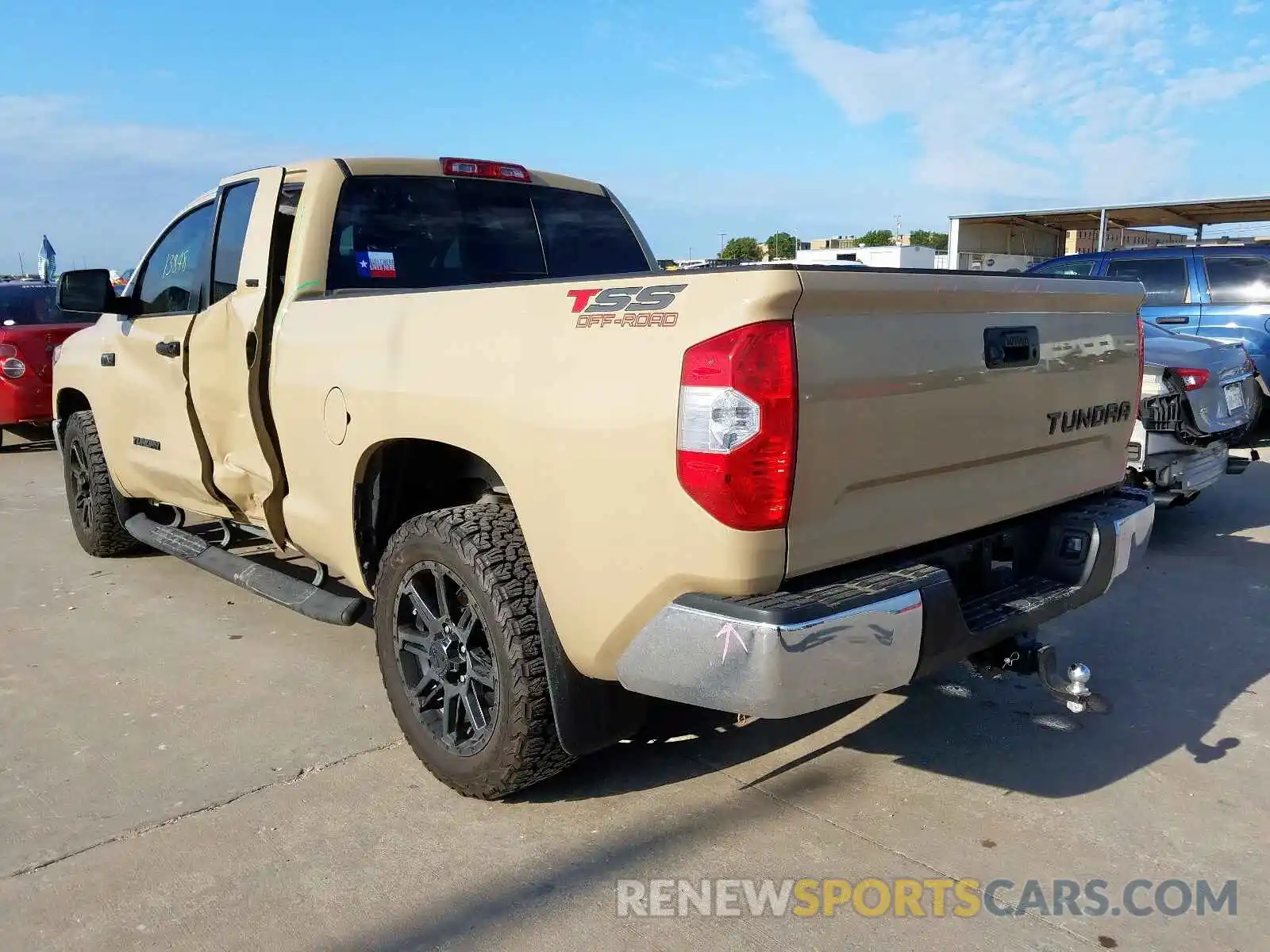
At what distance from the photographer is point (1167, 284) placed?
10.2 m

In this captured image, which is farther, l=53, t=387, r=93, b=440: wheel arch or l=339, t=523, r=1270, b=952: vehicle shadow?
l=53, t=387, r=93, b=440: wheel arch

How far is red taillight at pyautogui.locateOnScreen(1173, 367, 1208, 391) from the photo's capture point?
5.89 metres

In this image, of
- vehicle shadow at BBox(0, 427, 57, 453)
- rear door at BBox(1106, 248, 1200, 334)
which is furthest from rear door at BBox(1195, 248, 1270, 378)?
vehicle shadow at BBox(0, 427, 57, 453)

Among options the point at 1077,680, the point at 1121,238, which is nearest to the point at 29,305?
the point at 1077,680

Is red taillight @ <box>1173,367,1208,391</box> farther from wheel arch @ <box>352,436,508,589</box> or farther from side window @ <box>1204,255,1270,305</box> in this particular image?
side window @ <box>1204,255,1270,305</box>

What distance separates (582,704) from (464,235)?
2.21 meters

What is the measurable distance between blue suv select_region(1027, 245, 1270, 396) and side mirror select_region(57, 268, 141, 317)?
8297 millimetres

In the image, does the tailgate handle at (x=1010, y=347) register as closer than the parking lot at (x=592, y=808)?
No

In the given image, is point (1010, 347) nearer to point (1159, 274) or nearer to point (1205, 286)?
point (1205, 286)

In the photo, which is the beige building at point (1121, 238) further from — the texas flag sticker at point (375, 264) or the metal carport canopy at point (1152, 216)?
the texas flag sticker at point (375, 264)

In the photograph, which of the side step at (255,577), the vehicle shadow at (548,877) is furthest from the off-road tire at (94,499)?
the vehicle shadow at (548,877)

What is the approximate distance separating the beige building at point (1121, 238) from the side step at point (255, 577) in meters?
28.2

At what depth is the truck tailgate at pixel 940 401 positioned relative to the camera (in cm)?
238

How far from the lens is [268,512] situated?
4.03 metres
